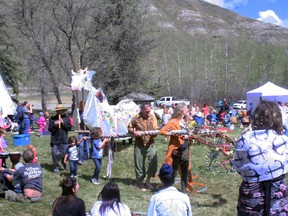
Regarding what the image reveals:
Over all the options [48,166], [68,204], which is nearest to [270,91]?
[48,166]

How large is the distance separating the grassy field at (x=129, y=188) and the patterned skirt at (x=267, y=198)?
3185 millimetres

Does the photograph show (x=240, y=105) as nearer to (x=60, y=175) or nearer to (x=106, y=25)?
(x=106, y=25)

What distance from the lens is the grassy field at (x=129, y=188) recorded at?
646cm

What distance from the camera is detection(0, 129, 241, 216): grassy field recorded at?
6457 mm

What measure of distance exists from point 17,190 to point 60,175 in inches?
81.8

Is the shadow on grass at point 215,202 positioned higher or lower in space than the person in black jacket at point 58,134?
lower

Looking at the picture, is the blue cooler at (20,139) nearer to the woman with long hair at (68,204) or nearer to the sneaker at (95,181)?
the sneaker at (95,181)

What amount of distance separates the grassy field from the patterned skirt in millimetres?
3185

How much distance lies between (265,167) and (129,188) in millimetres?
5077

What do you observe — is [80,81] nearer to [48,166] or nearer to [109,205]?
[48,166]

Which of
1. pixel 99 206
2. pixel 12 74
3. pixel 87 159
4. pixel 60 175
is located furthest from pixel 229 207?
pixel 12 74

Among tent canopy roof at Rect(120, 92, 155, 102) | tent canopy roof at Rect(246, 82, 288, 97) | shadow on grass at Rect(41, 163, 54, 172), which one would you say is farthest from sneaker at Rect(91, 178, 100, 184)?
tent canopy roof at Rect(120, 92, 155, 102)

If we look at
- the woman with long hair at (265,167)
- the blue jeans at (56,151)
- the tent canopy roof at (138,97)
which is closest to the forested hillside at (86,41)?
the tent canopy roof at (138,97)

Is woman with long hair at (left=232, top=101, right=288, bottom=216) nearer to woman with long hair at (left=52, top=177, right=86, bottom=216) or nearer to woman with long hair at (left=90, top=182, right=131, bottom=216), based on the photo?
woman with long hair at (left=90, top=182, right=131, bottom=216)
